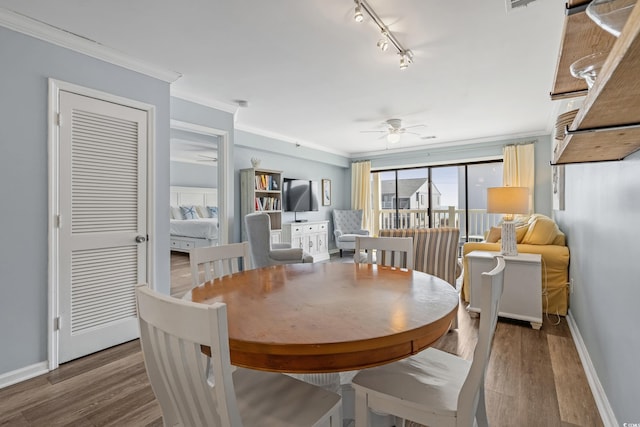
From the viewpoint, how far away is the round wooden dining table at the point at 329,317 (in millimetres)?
891

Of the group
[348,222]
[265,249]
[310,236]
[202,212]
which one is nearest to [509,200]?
[265,249]

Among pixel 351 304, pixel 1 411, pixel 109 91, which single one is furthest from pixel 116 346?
pixel 351 304

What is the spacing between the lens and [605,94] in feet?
2.23

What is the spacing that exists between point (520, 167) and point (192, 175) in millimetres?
7529

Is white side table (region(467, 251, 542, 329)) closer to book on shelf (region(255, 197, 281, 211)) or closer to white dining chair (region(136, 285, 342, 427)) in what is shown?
white dining chair (region(136, 285, 342, 427))

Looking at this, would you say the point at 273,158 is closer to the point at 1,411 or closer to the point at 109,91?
the point at 109,91

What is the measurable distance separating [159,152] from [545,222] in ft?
13.3

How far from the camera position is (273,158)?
19.3 ft

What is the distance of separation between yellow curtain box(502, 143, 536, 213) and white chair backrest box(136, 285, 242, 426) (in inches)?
229

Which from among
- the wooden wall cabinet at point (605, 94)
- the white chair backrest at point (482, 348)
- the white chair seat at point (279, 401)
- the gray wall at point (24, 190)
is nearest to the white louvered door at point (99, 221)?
the gray wall at point (24, 190)

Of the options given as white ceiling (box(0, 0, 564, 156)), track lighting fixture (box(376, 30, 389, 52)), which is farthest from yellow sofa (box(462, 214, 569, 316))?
track lighting fixture (box(376, 30, 389, 52))

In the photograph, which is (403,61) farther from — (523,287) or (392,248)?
(523,287)

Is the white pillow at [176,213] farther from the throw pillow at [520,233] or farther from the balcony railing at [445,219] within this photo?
the throw pillow at [520,233]

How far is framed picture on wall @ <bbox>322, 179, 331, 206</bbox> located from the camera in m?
7.04
